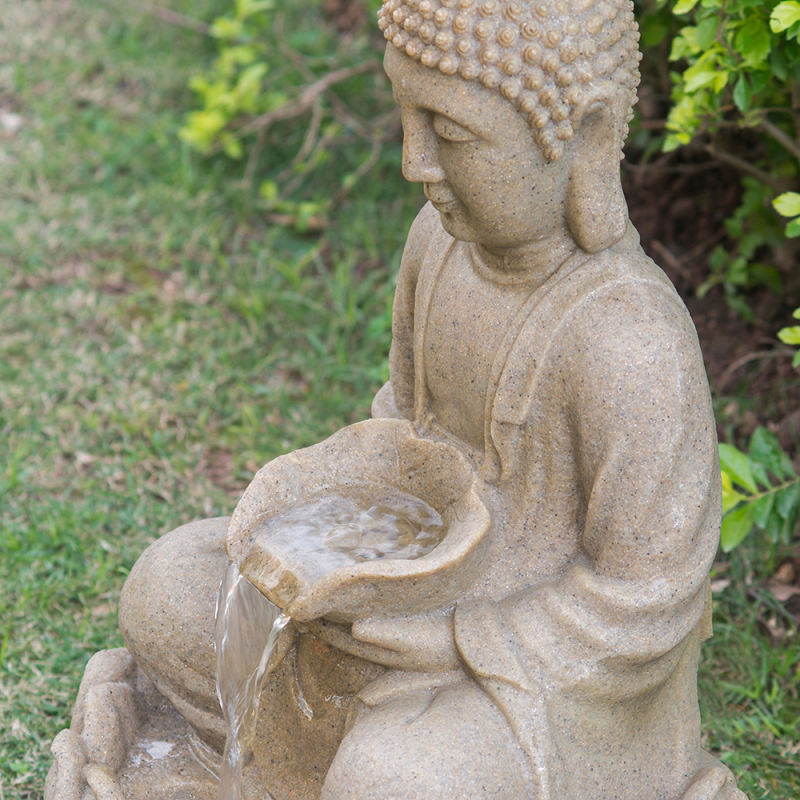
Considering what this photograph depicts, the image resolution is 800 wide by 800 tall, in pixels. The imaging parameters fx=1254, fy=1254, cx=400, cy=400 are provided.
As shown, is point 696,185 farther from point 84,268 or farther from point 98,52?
point 98,52

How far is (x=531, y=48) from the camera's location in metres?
2.11

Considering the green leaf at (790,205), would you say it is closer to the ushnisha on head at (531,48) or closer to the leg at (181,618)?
the ushnisha on head at (531,48)

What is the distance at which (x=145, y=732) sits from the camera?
3010mm

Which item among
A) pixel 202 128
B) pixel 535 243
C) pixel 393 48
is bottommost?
pixel 202 128

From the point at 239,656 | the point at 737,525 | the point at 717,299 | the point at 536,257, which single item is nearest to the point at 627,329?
the point at 536,257

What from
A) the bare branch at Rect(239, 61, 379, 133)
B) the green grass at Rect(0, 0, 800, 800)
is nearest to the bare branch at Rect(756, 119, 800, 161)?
the green grass at Rect(0, 0, 800, 800)

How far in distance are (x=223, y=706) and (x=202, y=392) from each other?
2160 mm

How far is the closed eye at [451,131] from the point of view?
2.20m

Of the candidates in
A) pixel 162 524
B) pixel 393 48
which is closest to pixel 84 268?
pixel 162 524

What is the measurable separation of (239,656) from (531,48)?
1.41m

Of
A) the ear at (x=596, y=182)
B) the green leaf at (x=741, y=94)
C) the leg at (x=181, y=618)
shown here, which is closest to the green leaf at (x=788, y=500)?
the green leaf at (x=741, y=94)

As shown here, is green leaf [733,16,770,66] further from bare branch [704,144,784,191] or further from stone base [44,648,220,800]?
stone base [44,648,220,800]

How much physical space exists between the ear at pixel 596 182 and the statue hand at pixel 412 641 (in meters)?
0.79

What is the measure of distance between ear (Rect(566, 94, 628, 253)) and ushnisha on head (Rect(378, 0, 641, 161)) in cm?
4
